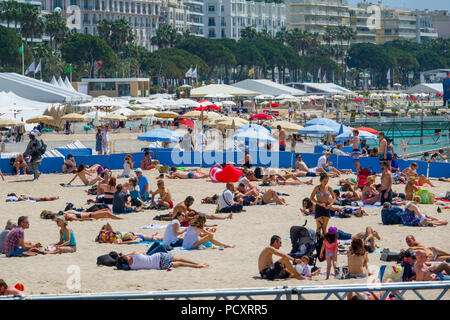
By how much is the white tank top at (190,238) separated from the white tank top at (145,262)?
127 cm

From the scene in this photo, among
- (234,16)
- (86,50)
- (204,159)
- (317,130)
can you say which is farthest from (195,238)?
(234,16)

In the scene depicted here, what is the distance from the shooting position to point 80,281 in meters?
9.71

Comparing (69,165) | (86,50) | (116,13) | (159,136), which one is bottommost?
(69,165)

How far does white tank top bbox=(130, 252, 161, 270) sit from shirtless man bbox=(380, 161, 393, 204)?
6027 mm

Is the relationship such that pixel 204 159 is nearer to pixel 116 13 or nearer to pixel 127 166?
pixel 127 166

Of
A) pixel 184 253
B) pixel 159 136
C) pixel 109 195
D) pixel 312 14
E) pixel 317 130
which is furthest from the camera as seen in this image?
pixel 312 14

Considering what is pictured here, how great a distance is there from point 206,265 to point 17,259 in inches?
109

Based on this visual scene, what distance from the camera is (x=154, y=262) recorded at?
34.1 feet

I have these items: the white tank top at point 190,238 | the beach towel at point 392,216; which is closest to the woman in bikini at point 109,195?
the white tank top at point 190,238

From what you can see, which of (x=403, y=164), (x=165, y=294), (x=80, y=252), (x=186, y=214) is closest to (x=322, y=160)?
(x=403, y=164)

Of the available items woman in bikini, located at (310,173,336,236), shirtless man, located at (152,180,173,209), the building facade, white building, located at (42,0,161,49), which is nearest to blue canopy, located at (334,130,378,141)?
shirtless man, located at (152,180,173,209)

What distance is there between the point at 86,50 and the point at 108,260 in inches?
3078

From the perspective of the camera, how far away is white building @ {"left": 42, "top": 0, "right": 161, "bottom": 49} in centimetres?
12238

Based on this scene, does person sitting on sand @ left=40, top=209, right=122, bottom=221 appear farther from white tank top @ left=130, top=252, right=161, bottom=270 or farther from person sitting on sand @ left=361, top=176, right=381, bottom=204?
person sitting on sand @ left=361, top=176, right=381, bottom=204
